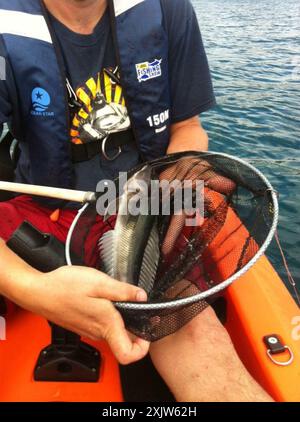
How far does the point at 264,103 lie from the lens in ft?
30.0

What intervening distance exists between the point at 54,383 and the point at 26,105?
1649 mm

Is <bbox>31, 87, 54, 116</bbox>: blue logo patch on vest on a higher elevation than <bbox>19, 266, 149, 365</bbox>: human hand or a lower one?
higher

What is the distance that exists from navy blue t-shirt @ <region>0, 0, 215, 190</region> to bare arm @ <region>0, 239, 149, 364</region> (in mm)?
1043

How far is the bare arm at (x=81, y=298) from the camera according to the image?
63.6 inches

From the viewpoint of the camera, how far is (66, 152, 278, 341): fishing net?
1938 millimetres

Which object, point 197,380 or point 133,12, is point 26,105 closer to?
point 133,12

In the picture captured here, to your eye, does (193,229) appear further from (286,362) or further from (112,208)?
(286,362)

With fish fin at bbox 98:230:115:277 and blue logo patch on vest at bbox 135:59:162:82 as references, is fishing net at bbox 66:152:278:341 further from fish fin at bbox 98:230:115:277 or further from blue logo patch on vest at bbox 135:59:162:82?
blue logo patch on vest at bbox 135:59:162:82

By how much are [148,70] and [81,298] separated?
1.71 metres

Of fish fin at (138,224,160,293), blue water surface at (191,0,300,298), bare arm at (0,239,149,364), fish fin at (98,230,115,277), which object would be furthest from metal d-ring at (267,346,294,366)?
blue water surface at (191,0,300,298)

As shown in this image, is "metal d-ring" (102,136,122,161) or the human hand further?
"metal d-ring" (102,136,122,161)

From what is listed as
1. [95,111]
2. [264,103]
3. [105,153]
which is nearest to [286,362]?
[105,153]

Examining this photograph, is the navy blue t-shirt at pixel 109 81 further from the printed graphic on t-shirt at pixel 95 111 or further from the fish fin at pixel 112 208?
the fish fin at pixel 112 208

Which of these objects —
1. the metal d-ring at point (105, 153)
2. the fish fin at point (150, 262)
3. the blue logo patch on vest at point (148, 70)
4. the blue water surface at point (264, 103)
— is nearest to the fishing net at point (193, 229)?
the fish fin at point (150, 262)
